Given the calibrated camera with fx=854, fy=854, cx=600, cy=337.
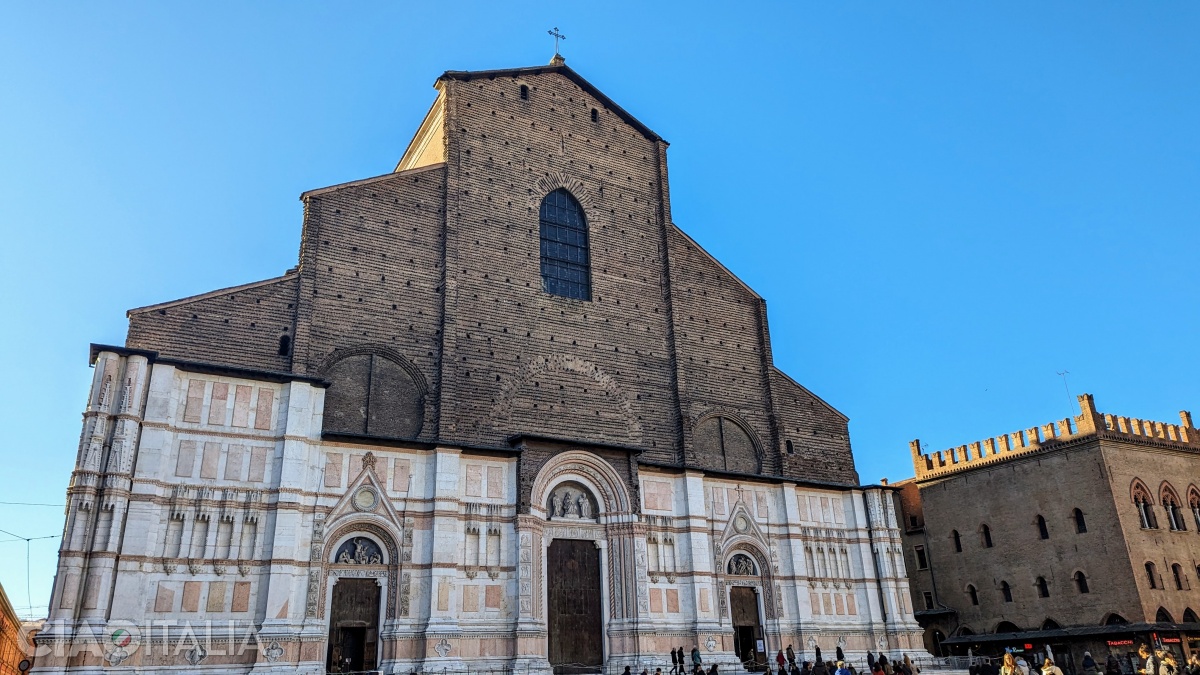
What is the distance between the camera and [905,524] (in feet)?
108

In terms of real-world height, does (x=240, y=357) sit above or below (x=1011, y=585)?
above

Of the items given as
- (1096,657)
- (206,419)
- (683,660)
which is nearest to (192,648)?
(206,419)

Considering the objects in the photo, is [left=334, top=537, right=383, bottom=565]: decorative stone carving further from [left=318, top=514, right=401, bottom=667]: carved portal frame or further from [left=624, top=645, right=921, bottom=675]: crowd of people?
[left=624, top=645, right=921, bottom=675]: crowd of people

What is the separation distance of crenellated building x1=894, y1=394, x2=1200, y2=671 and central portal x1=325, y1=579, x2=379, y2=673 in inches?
666

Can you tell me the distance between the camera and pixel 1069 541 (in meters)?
26.9

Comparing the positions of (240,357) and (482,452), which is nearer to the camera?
(240,357)

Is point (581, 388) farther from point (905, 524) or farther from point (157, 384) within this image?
point (905, 524)

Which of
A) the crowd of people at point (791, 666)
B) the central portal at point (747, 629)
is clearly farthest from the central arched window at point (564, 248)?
the crowd of people at point (791, 666)

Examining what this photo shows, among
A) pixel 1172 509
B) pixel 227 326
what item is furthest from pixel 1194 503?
pixel 227 326

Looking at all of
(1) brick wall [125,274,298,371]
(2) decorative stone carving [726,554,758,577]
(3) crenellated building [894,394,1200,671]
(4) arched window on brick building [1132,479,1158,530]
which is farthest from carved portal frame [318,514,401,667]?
(4) arched window on brick building [1132,479,1158,530]

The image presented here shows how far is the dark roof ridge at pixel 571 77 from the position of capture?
858 inches

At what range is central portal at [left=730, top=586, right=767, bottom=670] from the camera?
20062 mm

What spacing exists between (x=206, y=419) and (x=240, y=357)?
1426 millimetres

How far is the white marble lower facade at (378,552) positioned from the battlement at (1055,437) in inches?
403
